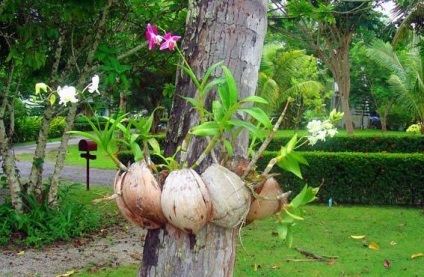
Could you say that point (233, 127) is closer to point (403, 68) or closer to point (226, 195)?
point (226, 195)

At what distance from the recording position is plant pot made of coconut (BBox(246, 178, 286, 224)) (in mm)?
1189

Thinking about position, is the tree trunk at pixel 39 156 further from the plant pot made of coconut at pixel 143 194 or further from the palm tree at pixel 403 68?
the palm tree at pixel 403 68

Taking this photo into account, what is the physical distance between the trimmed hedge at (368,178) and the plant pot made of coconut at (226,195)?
8800 millimetres

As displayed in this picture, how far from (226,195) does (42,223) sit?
6476 mm

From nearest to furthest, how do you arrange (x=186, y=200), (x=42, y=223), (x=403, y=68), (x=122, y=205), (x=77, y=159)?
(x=186, y=200)
(x=122, y=205)
(x=42, y=223)
(x=77, y=159)
(x=403, y=68)

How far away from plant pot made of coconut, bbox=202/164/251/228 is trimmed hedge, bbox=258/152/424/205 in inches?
346

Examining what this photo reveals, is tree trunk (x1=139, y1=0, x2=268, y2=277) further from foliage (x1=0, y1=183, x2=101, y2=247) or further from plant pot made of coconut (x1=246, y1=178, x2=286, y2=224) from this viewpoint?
foliage (x1=0, y1=183, x2=101, y2=247)

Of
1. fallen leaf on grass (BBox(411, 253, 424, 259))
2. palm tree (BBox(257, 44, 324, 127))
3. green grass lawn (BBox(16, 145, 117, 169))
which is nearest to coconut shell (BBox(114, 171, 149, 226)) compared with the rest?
fallen leaf on grass (BBox(411, 253, 424, 259))

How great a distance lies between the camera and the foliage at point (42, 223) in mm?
6852

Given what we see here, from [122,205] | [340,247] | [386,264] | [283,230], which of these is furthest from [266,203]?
[340,247]

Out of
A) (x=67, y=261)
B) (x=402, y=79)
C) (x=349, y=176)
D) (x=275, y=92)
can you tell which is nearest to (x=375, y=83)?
(x=402, y=79)

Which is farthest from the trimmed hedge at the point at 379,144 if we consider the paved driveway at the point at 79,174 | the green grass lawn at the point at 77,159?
the green grass lawn at the point at 77,159

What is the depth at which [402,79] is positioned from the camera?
21328mm

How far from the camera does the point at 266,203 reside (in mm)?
1195
